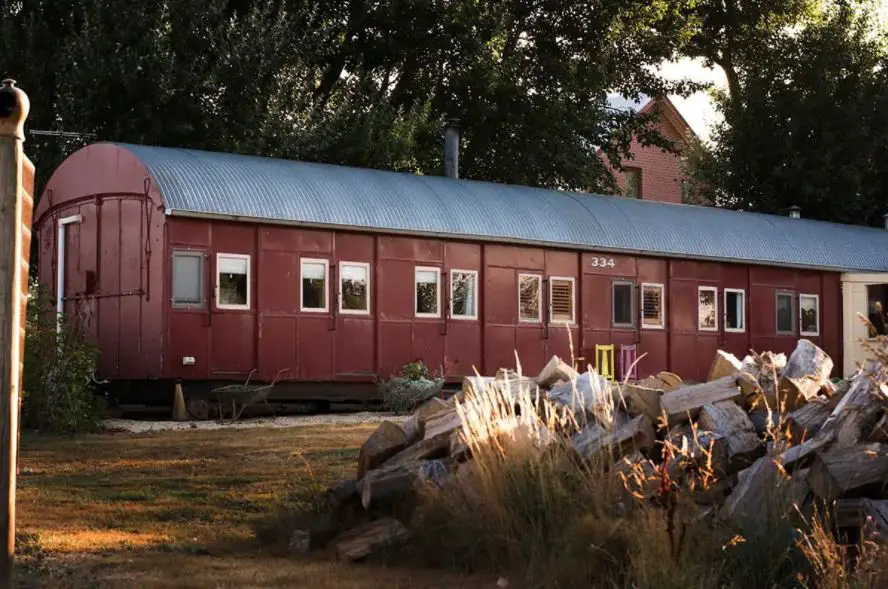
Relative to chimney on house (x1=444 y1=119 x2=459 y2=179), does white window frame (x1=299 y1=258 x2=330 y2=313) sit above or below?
below

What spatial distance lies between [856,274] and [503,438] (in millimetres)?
22883

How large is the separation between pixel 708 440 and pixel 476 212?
15.1 meters

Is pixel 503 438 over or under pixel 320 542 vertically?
over

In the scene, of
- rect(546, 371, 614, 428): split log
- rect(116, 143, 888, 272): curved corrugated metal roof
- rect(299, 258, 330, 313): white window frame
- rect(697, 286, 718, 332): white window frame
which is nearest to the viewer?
rect(546, 371, 614, 428): split log

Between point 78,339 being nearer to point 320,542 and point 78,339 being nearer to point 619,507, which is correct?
point 320,542

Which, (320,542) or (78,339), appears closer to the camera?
(320,542)

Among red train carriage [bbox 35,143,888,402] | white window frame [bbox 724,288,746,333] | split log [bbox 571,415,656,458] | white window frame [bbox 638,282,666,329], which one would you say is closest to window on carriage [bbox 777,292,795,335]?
red train carriage [bbox 35,143,888,402]

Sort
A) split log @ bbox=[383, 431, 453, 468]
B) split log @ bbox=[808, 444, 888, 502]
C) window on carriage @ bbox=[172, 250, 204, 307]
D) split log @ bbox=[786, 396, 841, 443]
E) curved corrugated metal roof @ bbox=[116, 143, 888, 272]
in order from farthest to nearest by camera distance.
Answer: curved corrugated metal roof @ bbox=[116, 143, 888, 272] → window on carriage @ bbox=[172, 250, 204, 307] → split log @ bbox=[383, 431, 453, 468] → split log @ bbox=[786, 396, 841, 443] → split log @ bbox=[808, 444, 888, 502]

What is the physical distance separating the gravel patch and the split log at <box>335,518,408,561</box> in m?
7.86

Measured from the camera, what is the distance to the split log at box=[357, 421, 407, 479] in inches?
359

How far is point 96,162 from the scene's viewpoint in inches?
802

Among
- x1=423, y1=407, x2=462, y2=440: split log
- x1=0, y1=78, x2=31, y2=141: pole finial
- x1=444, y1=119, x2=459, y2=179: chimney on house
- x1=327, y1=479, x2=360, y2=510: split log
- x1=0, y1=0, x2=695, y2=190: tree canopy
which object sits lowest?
x1=327, y1=479, x2=360, y2=510: split log

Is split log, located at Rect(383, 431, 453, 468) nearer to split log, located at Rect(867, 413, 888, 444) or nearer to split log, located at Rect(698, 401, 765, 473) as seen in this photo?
split log, located at Rect(698, 401, 765, 473)

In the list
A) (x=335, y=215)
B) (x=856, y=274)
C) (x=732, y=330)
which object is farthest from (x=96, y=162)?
(x=856, y=274)
